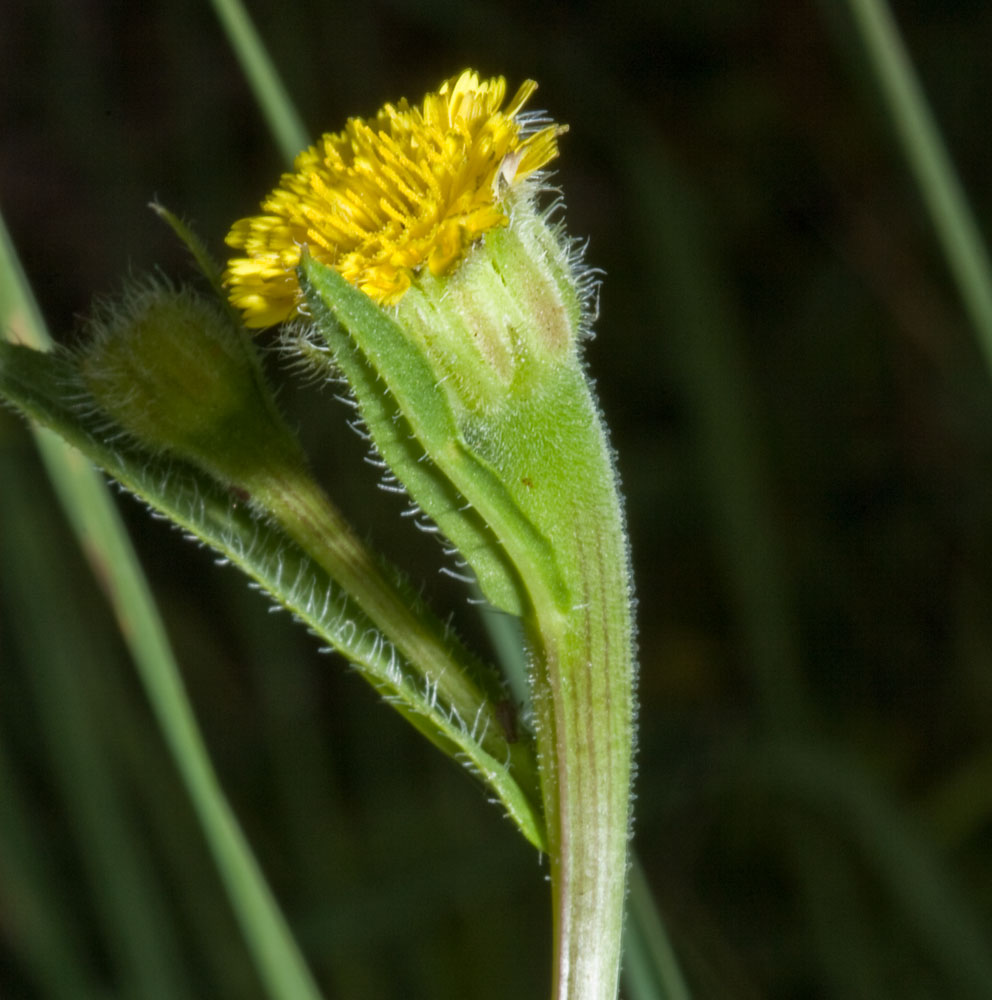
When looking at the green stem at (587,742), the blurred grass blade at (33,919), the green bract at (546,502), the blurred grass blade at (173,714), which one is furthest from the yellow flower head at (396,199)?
the blurred grass blade at (33,919)

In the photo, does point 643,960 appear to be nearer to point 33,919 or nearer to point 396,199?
point 396,199

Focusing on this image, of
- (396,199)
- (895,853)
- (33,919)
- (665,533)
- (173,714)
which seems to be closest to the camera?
(396,199)

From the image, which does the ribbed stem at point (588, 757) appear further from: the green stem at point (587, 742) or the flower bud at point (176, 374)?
the flower bud at point (176, 374)

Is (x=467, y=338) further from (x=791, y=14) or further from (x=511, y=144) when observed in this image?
(x=791, y=14)

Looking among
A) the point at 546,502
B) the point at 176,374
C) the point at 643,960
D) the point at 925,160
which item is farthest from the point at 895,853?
the point at 176,374

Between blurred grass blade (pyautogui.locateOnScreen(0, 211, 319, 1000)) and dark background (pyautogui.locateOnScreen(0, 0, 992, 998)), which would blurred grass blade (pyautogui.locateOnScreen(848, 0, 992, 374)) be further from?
blurred grass blade (pyautogui.locateOnScreen(0, 211, 319, 1000))

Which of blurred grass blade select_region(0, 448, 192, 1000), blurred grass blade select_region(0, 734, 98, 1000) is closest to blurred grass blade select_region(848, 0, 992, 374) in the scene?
blurred grass blade select_region(0, 448, 192, 1000)
